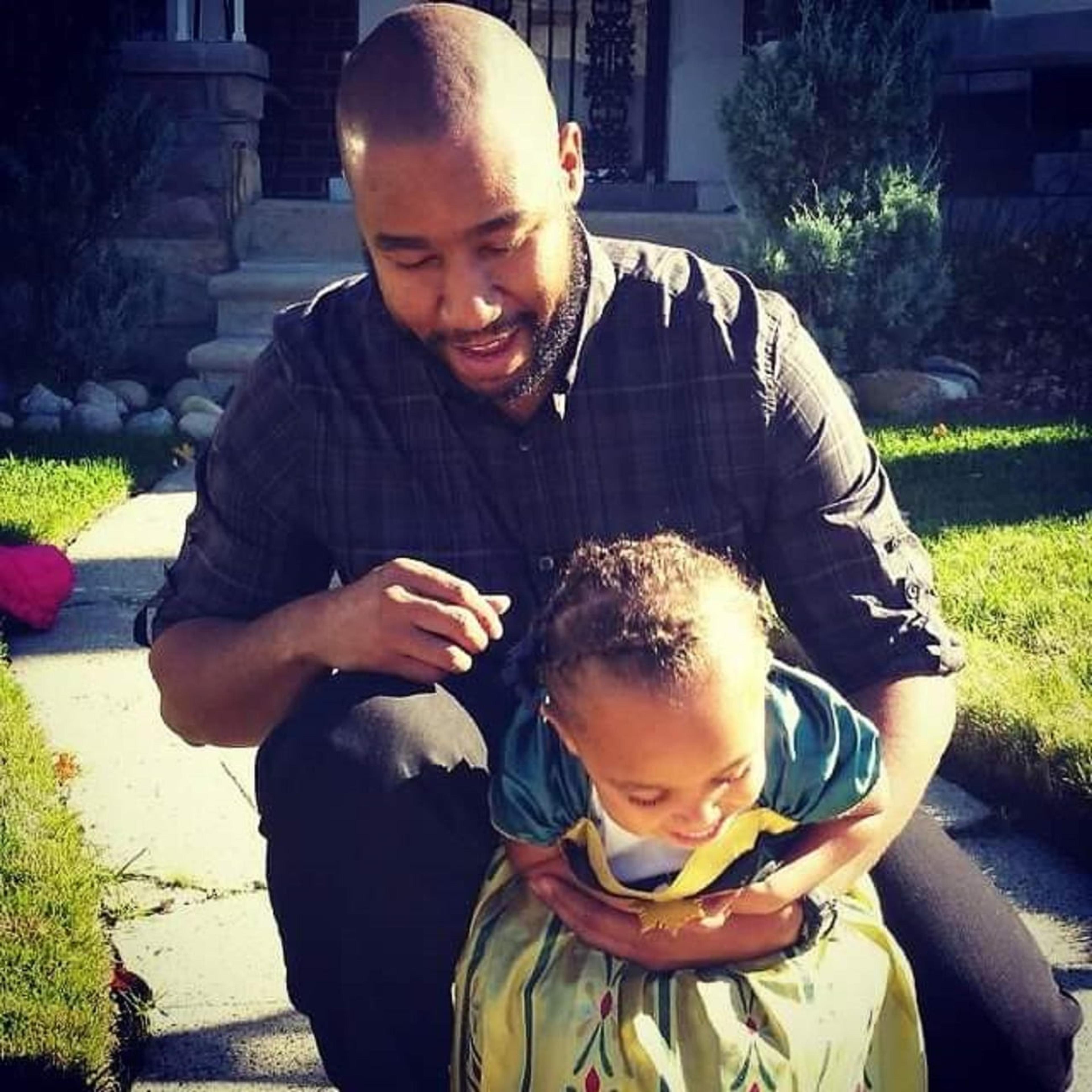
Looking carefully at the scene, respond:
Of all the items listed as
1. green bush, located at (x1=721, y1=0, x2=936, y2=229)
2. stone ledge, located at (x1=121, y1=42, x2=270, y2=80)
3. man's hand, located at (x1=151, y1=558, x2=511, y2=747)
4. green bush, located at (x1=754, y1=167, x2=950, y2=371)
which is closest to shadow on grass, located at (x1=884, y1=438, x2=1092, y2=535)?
green bush, located at (x1=754, y1=167, x2=950, y2=371)

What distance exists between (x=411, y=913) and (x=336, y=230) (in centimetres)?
689

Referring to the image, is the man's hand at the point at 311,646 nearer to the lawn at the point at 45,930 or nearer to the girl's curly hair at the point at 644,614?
the girl's curly hair at the point at 644,614

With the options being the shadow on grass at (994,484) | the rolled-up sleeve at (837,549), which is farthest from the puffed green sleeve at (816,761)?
the shadow on grass at (994,484)

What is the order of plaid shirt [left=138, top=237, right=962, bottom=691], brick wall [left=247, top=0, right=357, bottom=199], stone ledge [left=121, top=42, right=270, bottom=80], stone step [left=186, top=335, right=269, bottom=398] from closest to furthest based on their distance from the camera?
plaid shirt [left=138, top=237, right=962, bottom=691] → stone step [left=186, top=335, right=269, bottom=398] → stone ledge [left=121, top=42, right=270, bottom=80] → brick wall [left=247, top=0, right=357, bottom=199]

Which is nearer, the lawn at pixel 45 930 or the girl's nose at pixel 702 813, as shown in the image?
the girl's nose at pixel 702 813

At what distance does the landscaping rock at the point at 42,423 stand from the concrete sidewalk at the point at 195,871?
2389 millimetres

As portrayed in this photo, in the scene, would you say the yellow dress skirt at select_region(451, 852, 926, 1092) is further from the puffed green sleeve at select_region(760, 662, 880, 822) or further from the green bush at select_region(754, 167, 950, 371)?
the green bush at select_region(754, 167, 950, 371)

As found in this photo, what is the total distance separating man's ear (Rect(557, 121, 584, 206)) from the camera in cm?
232

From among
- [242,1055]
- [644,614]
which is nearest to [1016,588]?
[242,1055]

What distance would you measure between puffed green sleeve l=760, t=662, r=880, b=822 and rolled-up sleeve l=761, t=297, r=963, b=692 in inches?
9.9

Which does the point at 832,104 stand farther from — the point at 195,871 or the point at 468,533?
the point at 468,533

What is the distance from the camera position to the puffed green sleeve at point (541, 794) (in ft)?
6.60

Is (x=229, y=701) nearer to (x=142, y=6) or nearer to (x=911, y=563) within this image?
(x=911, y=563)

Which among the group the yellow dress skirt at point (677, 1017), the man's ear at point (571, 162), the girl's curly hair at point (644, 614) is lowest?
the yellow dress skirt at point (677, 1017)
